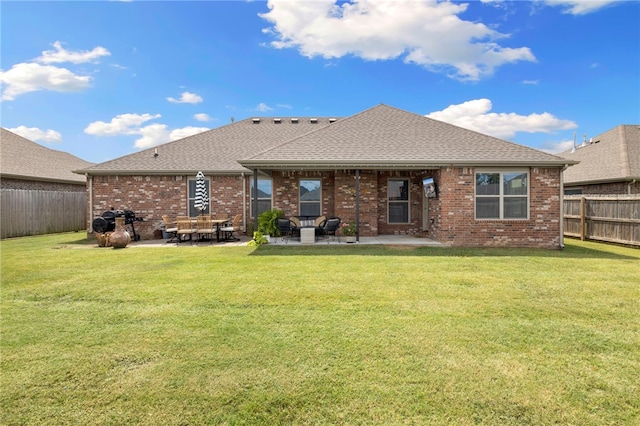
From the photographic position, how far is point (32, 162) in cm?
1748

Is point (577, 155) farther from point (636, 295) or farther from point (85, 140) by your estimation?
point (85, 140)

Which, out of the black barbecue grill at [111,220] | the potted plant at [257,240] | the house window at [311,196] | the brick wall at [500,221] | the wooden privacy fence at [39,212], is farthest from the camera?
the wooden privacy fence at [39,212]

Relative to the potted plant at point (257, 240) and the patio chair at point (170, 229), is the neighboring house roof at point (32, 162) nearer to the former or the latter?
the patio chair at point (170, 229)

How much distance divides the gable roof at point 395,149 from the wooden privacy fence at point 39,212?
11957 millimetres

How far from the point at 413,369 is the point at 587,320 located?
297 cm

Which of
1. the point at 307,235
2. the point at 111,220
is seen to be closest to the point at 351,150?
the point at 307,235

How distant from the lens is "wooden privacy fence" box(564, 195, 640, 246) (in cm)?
1142

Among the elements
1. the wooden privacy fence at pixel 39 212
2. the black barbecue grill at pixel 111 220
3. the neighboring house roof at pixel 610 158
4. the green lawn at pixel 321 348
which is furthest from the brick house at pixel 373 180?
the neighboring house roof at pixel 610 158

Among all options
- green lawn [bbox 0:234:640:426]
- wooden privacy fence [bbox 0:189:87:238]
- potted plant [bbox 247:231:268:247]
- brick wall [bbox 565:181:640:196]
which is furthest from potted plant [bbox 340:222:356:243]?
wooden privacy fence [bbox 0:189:87:238]

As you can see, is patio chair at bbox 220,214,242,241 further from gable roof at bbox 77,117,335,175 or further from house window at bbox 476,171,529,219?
house window at bbox 476,171,529,219

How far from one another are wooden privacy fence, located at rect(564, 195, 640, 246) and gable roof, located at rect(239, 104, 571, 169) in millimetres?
3184

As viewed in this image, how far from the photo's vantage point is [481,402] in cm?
264

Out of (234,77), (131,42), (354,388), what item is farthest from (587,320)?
(234,77)

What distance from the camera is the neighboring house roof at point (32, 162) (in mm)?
15688
